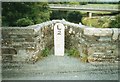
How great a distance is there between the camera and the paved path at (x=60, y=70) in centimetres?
330

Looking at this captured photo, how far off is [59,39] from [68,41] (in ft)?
0.28

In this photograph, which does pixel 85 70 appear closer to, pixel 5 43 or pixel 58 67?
pixel 58 67

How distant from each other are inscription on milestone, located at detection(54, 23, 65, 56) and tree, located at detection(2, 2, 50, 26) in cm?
13

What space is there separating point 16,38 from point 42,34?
25cm

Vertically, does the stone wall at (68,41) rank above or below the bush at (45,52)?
above

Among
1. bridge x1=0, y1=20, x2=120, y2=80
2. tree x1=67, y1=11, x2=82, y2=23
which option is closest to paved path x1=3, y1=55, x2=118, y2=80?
bridge x1=0, y1=20, x2=120, y2=80

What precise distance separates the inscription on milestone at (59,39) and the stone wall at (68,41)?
0.03 metres

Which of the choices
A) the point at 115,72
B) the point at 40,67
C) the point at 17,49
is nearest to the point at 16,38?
the point at 17,49

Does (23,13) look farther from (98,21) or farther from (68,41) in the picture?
(98,21)

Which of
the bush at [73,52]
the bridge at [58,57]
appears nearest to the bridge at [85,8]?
the bridge at [58,57]

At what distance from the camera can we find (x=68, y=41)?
328 cm

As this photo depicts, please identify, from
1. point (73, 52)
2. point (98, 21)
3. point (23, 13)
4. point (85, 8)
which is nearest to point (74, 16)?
point (85, 8)

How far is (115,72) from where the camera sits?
3.30 metres

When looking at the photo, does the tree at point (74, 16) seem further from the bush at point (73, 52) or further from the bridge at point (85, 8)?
the bush at point (73, 52)
